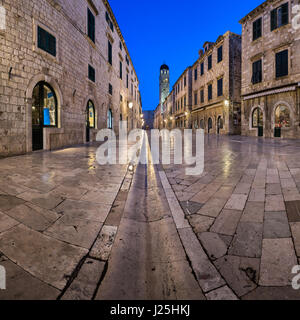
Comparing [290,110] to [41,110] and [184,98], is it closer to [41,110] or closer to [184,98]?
[41,110]

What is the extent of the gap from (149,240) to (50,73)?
9.58m

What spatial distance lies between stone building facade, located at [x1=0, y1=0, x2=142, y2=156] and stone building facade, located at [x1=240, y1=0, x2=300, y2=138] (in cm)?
1431

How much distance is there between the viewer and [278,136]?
1611 centimetres

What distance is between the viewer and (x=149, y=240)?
2104 mm

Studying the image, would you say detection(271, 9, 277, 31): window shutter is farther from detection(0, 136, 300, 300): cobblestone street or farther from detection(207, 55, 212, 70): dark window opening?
detection(0, 136, 300, 300): cobblestone street

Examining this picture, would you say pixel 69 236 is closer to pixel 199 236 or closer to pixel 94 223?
pixel 94 223

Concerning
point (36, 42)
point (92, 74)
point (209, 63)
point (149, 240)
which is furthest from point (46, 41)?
point (209, 63)

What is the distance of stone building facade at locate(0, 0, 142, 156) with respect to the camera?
21.8 ft

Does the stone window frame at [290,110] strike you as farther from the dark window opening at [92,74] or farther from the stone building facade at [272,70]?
the dark window opening at [92,74]

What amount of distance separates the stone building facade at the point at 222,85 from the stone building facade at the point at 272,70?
2040 mm

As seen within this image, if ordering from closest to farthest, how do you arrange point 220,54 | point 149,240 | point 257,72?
point 149,240, point 257,72, point 220,54

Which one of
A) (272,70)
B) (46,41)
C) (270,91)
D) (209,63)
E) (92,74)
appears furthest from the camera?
(209,63)

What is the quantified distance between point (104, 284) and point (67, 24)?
41.4 ft

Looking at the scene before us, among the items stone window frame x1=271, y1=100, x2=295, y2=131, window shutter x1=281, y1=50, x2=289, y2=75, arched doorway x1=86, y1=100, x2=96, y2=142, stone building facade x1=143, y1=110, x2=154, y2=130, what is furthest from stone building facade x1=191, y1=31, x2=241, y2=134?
stone building facade x1=143, y1=110, x2=154, y2=130
